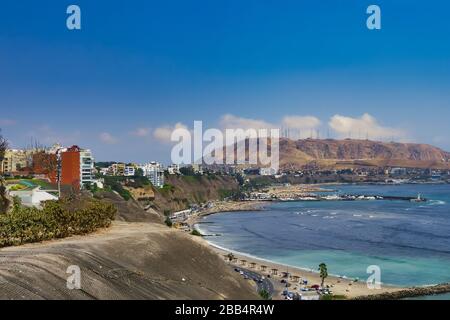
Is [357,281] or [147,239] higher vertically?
[147,239]

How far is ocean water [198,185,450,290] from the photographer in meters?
54.7

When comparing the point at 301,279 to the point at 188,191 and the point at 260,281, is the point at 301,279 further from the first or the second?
the point at 188,191

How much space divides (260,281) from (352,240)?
104ft

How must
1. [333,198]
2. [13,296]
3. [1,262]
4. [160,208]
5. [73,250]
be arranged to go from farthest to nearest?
[333,198]
[160,208]
[73,250]
[1,262]
[13,296]

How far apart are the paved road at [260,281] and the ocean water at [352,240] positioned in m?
8.72

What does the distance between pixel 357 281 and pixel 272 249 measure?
68.4 ft

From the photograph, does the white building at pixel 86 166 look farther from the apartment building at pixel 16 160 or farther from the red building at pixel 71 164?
the apartment building at pixel 16 160

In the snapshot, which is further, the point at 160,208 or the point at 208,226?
the point at 160,208

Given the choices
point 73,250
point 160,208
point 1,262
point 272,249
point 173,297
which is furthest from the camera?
point 160,208

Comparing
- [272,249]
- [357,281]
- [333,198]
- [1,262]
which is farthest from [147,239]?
[333,198]

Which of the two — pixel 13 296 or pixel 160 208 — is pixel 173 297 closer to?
pixel 13 296

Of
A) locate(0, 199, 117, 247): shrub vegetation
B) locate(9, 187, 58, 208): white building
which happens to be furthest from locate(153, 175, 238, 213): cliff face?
locate(0, 199, 117, 247): shrub vegetation

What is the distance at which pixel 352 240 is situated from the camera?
2911 inches
